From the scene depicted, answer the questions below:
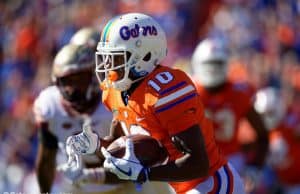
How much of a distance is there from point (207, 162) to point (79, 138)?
0.57 meters

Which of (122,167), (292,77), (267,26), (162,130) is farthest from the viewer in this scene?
(267,26)

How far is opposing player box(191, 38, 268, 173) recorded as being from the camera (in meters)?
6.83

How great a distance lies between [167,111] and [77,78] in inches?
63.7

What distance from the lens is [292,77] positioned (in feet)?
34.6

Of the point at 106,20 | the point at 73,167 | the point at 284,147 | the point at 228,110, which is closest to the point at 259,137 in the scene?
the point at 228,110

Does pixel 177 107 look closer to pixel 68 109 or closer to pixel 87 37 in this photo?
pixel 68 109

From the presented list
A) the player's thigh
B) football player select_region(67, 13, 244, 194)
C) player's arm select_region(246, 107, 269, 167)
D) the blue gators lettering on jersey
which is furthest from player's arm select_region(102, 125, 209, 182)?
player's arm select_region(246, 107, 269, 167)

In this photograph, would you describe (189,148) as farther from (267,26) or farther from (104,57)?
(267,26)

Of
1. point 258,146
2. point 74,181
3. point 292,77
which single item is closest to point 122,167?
point 74,181

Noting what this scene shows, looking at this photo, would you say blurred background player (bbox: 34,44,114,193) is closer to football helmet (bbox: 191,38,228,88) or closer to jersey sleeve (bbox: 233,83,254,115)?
jersey sleeve (bbox: 233,83,254,115)

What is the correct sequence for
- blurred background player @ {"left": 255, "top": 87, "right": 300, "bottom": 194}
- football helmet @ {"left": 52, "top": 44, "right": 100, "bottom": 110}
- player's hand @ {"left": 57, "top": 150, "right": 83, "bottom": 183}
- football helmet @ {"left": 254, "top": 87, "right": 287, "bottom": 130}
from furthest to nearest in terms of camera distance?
blurred background player @ {"left": 255, "top": 87, "right": 300, "bottom": 194}, football helmet @ {"left": 254, "top": 87, "right": 287, "bottom": 130}, football helmet @ {"left": 52, "top": 44, "right": 100, "bottom": 110}, player's hand @ {"left": 57, "top": 150, "right": 83, "bottom": 183}

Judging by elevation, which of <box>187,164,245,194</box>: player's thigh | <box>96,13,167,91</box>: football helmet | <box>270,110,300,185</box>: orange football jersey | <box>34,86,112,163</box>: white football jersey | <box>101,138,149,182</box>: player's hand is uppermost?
<box>96,13,167,91</box>: football helmet

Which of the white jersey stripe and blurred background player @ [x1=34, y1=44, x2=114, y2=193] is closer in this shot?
the white jersey stripe

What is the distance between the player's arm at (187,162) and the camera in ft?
12.8
